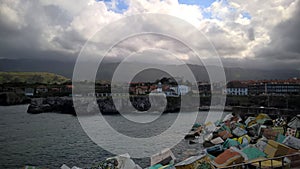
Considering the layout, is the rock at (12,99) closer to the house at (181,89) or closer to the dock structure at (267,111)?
the house at (181,89)

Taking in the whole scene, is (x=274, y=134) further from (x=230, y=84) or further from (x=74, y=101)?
(x=230, y=84)

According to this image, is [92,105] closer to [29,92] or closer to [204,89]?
[29,92]

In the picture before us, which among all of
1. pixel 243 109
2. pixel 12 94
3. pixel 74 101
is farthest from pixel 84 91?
pixel 243 109

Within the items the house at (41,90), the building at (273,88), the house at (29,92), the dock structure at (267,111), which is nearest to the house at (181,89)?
the building at (273,88)

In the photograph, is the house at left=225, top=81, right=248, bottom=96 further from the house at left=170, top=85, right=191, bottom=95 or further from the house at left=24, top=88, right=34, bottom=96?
the house at left=24, top=88, right=34, bottom=96

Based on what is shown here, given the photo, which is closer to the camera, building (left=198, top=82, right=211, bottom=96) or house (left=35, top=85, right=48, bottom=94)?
building (left=198, top=82, right=211, bottom=96)

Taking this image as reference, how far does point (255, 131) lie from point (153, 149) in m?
8.48

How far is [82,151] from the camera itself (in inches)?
696

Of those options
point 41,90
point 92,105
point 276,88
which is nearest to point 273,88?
point 276,88

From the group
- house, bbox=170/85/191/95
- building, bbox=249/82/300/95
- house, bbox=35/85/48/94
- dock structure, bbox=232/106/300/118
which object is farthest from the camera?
house, bbox=35/85/48/94

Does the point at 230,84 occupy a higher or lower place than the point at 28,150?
higher

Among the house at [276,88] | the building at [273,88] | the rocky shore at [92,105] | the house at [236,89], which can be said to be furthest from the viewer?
the house at [236,89]

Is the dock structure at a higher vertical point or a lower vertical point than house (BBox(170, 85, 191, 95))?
lower

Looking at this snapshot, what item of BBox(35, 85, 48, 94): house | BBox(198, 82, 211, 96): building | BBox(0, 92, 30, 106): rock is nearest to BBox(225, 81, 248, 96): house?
BBox(198, 82, 211, 96): building
